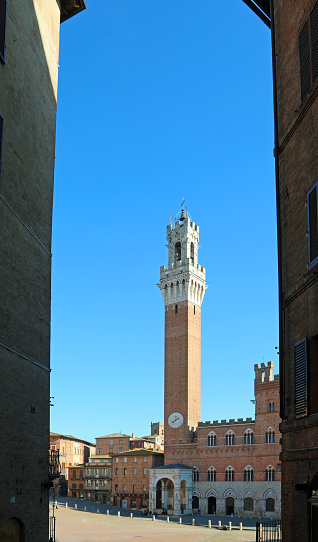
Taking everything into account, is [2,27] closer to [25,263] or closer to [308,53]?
[25,263]

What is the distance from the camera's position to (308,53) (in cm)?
1180

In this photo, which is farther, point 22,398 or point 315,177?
point 22,398

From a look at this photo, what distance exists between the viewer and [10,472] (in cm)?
1241

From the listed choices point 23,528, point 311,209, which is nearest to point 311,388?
point 311,209

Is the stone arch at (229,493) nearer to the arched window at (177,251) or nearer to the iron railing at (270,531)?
the arched window at (177,251)

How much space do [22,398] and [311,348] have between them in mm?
6944

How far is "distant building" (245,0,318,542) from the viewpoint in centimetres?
1040

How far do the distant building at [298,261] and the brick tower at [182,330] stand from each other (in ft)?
188

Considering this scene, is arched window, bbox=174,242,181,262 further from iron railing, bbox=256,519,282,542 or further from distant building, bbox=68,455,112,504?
iron railing, bbox=256,519,282,542

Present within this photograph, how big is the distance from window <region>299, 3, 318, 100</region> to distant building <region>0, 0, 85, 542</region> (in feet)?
21.7

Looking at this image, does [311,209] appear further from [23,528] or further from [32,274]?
[23,528]

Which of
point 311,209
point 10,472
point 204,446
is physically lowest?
point 204,446

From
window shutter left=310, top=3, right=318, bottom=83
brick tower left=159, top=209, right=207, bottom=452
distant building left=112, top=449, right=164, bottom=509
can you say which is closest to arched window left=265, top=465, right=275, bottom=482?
brick tower left=159, top=209, right=207, bottom=452

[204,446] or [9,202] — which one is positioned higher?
[9,202]
